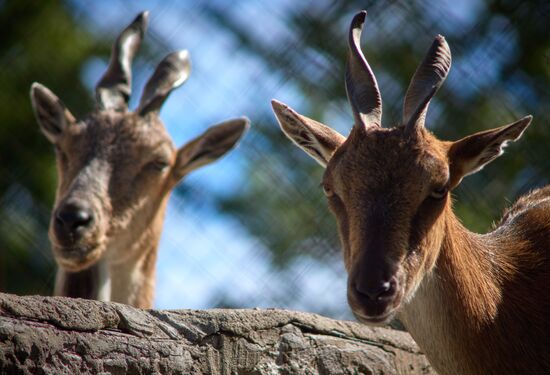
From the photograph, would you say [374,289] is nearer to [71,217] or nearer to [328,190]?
[328,190]

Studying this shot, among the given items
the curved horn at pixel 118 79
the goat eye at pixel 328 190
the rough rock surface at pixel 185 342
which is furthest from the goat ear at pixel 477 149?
the curved horn at pixel 118 79

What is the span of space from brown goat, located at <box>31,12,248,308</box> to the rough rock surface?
99.7 inches

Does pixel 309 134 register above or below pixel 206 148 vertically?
above

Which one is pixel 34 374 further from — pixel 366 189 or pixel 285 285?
pixel 285 285

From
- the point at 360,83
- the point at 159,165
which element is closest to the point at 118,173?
the point at 159,165

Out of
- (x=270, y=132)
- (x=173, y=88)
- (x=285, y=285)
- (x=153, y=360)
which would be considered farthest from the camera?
(x=270, y=132)

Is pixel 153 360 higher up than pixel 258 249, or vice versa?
pixel 153 360

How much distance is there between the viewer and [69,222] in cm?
749

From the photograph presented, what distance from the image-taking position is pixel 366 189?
17.0 feet

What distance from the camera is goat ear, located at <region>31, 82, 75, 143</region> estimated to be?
338 inches

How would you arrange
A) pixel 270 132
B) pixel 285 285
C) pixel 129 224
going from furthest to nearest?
1. pixel 270 132
2. pixel 285 285
3. pixel 129 224

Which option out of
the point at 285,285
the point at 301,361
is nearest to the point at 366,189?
the point at 301,361

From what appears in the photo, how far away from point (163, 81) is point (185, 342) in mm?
4264

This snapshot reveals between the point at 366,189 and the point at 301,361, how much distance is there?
0.88 meters
